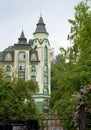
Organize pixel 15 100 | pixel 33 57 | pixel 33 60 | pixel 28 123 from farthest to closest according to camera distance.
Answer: pixel 33 57, pixel 33 60, pixel 15 100, pixel 28 123

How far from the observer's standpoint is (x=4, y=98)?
2530cm

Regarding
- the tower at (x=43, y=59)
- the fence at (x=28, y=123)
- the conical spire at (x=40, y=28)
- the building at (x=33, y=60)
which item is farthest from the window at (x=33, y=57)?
the fence at (x=28, y=123)

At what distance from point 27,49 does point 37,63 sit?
2.69 meters

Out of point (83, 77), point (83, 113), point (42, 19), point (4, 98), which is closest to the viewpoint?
point (83, 113)

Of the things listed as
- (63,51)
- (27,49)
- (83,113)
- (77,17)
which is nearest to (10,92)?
(63,51)

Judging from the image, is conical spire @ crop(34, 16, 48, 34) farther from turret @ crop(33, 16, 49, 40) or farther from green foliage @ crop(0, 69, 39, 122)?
green foliage @ crop(0, 69, 39, 122)

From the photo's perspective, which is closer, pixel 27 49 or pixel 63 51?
pixel 63 51

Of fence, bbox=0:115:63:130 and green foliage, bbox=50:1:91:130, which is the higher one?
green foliage, bbox=50:1:91:130

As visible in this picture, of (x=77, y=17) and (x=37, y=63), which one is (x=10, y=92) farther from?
(x=37, y=63)

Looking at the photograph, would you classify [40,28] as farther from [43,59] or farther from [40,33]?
[43,59]

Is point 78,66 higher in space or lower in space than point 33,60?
lower

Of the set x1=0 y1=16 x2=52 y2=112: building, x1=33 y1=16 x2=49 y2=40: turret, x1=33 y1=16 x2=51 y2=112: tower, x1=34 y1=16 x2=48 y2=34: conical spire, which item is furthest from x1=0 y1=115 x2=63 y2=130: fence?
x1=34 y1=16 x2=48 y2=34: conical spire

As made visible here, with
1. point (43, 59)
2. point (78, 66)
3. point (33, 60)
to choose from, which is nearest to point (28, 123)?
point (78, 66)

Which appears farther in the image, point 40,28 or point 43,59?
point 40,28
